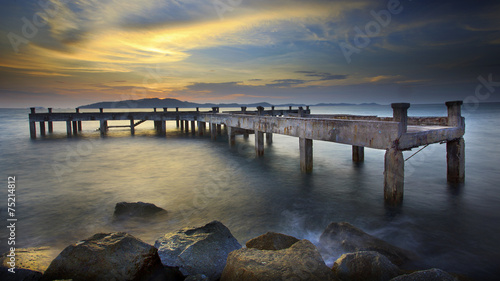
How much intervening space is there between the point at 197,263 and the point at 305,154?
782 centimetres

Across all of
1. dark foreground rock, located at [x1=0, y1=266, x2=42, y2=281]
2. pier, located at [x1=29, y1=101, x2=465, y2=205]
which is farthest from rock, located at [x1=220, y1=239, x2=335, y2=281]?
pier, located at [x1=29, y1=101, x2=465, y2=205]

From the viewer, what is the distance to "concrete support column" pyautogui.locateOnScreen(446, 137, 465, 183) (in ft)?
30.1

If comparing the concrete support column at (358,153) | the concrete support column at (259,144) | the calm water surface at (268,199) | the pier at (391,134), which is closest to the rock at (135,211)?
the calm water surface at (268,199)

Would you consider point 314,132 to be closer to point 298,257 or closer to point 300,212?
point 300,212

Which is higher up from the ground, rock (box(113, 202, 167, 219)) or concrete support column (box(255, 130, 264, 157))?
concrete support column (box(255, 130, 264, 157))

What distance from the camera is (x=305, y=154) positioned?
1124cm

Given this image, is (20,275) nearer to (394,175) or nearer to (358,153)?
(394,175)

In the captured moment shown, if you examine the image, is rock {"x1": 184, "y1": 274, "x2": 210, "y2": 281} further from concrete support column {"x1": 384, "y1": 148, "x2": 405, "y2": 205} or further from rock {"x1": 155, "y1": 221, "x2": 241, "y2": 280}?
concrete support column {"x1": 384, "y1": 148, "x2": 405, "y2": 205}

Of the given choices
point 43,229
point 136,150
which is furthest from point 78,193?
point 136,150

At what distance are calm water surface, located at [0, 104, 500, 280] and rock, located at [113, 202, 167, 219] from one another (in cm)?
35

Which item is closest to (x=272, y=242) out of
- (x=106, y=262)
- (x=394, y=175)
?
(x=106, y=262)

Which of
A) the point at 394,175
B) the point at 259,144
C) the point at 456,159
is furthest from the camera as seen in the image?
the point at 259,144

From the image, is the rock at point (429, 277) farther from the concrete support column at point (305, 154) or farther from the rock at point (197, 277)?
the concrete support column at point (305, 154)

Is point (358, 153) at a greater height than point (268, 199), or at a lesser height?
greater
